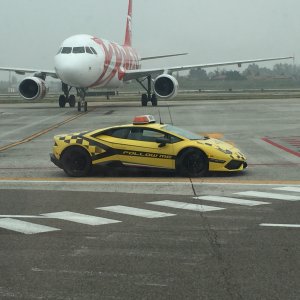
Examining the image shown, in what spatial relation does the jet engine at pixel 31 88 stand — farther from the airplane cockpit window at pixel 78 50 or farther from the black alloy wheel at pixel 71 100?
the airplane cockpit window at pixel 78 50

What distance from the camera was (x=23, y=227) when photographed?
8148 mm

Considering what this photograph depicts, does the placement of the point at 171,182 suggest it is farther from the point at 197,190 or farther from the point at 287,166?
the point at 287,166

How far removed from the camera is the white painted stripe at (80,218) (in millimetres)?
8463

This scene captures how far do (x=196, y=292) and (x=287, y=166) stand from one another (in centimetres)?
960

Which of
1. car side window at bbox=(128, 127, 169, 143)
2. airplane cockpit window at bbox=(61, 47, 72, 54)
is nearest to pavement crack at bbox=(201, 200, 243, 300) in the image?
car side window at bbox=(128, 127, 169, 143)

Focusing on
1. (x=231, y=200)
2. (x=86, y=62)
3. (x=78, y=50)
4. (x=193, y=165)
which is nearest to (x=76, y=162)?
(x=193, y=165)

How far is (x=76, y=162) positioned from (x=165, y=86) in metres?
26.6

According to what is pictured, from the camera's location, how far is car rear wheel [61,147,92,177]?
42.8 feet

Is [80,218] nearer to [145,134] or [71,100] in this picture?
[145,134]

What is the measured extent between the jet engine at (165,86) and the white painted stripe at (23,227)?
30866 millimetres

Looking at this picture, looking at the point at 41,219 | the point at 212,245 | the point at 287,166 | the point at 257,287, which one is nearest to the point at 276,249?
the point at 212,245

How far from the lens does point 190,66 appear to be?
43344 millimetres

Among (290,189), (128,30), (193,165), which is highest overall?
(128,30)

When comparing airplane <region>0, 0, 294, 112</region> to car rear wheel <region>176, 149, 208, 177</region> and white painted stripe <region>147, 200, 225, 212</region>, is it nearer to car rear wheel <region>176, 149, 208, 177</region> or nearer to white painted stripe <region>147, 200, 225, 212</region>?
car rear wheel <region>176, 149, 208, 177</region>
